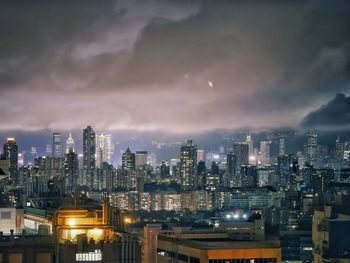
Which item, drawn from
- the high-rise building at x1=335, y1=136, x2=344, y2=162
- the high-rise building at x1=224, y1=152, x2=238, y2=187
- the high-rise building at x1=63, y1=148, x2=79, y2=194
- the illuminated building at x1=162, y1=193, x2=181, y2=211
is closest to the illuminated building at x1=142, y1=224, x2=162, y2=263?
the high-rise building at x1=335, y1=136, x2=344, y2=162

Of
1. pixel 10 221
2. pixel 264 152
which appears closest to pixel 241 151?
pixel 264 152

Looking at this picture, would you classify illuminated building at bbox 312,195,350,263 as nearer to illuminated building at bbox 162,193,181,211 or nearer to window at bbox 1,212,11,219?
window at bbox 1,212,11,219

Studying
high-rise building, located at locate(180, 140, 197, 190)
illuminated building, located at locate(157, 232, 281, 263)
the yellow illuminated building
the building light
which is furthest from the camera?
high-rise building, located at locate(180, 140, 197, 190)

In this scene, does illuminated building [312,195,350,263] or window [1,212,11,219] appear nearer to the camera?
illuminated building [312,195,350,263]

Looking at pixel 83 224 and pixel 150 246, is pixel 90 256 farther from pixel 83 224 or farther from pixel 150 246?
pixel 150 246

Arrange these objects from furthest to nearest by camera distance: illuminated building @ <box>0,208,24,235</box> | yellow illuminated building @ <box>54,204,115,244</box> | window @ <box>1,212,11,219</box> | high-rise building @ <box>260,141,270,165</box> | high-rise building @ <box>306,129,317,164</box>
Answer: high-rise building @ <box>260,141,270,165</box>
high-rise building @ <box>306,129,317,164</box>
window @ <box>1,212,11,219</box>
illuminated building @ <box>0,208,24,235</box>
yellow illuminated building @ <box>54,204,115,244</box>

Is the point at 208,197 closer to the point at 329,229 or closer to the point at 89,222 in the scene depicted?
the point at 329,229

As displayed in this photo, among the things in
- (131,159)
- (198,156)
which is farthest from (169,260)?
(131,159)

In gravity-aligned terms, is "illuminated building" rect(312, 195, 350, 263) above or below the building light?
below
